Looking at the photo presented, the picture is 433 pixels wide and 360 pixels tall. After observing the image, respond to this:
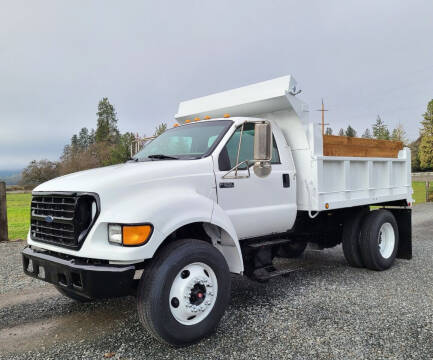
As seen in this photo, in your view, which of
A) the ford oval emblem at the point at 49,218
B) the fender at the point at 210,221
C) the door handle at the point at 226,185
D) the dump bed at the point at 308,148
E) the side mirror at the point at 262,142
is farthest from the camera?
the dump bed at the point at 308,148

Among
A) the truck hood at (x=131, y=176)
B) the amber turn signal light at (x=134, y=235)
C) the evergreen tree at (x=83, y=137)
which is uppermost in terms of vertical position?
the evergreen tree at (x=83, y=137)

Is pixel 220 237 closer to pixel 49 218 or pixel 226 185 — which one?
pixel 226 185

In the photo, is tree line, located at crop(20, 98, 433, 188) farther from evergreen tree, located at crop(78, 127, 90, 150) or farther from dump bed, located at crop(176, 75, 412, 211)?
evergreen tree, located at crop(78, 127, 90, 150)

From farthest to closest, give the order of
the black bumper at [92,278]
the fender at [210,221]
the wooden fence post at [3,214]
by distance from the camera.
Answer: the wooden fence post at [3,214]
the fender at [210,221]
the black bumper at [92,278]

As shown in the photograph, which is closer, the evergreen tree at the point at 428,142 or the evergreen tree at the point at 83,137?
the evergreen tree at the point at 428,142

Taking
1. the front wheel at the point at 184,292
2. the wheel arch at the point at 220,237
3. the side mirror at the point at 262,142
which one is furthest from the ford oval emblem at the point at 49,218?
the side mirror at the point at 262,142

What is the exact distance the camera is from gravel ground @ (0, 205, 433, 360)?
3.44 metres

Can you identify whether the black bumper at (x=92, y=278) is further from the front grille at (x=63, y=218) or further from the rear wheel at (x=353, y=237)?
the rear wheel at (x=353, y=237)

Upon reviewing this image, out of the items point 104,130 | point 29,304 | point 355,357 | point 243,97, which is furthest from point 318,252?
point 104,130

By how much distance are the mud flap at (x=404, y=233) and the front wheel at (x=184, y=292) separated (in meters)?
4.55

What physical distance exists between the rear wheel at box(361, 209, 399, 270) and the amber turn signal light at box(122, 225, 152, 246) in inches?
164

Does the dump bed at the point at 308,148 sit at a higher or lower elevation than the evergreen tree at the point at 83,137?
lower

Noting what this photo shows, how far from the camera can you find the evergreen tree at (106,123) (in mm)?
61312

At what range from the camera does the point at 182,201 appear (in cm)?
361
